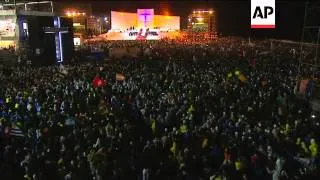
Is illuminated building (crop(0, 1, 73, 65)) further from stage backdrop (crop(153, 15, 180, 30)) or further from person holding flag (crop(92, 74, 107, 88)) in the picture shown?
stage backdrop (crop(153, 15, 180, 30))

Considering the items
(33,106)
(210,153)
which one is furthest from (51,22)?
(210,153)

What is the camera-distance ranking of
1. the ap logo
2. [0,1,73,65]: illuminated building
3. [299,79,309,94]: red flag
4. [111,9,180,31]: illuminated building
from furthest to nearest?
[111,9,180,31]: illuminated building → [0,1,73,65]: illuminated building → the ap logo → [299,79,309,94]: red flag

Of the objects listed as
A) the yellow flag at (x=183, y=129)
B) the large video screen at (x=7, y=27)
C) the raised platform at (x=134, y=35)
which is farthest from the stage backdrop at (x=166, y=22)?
the yellow flag at (x=183, y=129)

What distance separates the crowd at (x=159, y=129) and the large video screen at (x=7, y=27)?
1141 cm

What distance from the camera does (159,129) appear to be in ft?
48.5

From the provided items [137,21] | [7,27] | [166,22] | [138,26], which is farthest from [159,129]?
[166,22]

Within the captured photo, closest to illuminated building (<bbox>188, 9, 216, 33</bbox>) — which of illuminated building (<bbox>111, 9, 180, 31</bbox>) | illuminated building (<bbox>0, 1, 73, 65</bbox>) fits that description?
illuminated building (<bbox>111, 9, 180, 31</bbox>)

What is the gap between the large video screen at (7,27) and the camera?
1302 inches

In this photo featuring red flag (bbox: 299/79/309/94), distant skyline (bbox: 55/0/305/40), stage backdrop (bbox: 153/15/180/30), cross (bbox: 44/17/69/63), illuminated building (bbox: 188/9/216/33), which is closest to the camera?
red flag (bbox: 299/79/309/94)

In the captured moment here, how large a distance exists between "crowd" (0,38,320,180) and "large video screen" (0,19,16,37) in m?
11.4

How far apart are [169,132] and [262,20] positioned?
12073 mm

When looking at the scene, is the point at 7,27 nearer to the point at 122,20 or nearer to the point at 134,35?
the point at 134,35

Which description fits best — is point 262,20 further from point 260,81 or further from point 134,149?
point 134,149

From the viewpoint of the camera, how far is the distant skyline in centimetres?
5284
